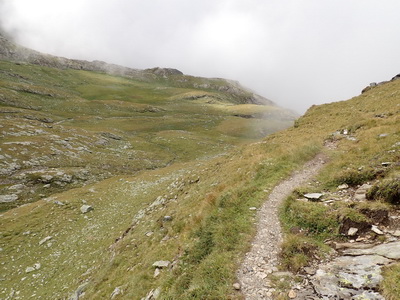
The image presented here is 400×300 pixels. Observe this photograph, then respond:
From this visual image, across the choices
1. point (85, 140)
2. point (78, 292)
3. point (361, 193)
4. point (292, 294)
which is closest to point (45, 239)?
point (78, 292)

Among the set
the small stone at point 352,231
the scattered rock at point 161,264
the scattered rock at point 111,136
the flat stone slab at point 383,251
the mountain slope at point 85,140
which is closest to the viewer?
the flat stone slab at point 383,251

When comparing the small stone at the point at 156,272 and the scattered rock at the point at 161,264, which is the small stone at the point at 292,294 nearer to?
the scattered rock at the point at 161,264

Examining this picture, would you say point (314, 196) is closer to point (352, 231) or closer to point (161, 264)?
point (352, 231)

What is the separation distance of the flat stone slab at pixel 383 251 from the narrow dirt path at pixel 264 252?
2.99 metres

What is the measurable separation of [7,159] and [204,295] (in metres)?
58.9

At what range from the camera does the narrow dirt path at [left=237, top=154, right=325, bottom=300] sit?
29.5 feet

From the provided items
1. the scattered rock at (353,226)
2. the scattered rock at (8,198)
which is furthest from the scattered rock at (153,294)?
the scattered rock at (8,198)

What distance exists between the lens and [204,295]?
921 cm

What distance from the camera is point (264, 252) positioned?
10.8 m

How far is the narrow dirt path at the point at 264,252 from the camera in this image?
898cm

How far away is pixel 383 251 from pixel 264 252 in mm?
4466

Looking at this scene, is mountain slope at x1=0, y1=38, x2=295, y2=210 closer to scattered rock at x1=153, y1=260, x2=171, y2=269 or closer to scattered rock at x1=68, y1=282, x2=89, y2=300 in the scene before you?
scattered rock at x1=68, y1=282, x2=89, y2=300

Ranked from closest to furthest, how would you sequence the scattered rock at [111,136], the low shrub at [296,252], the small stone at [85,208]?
1. the low shrub at [296,252]
2. the small stone at [85,208]
3. the scattered rock at [111,136]

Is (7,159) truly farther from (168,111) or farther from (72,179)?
(168,111)
